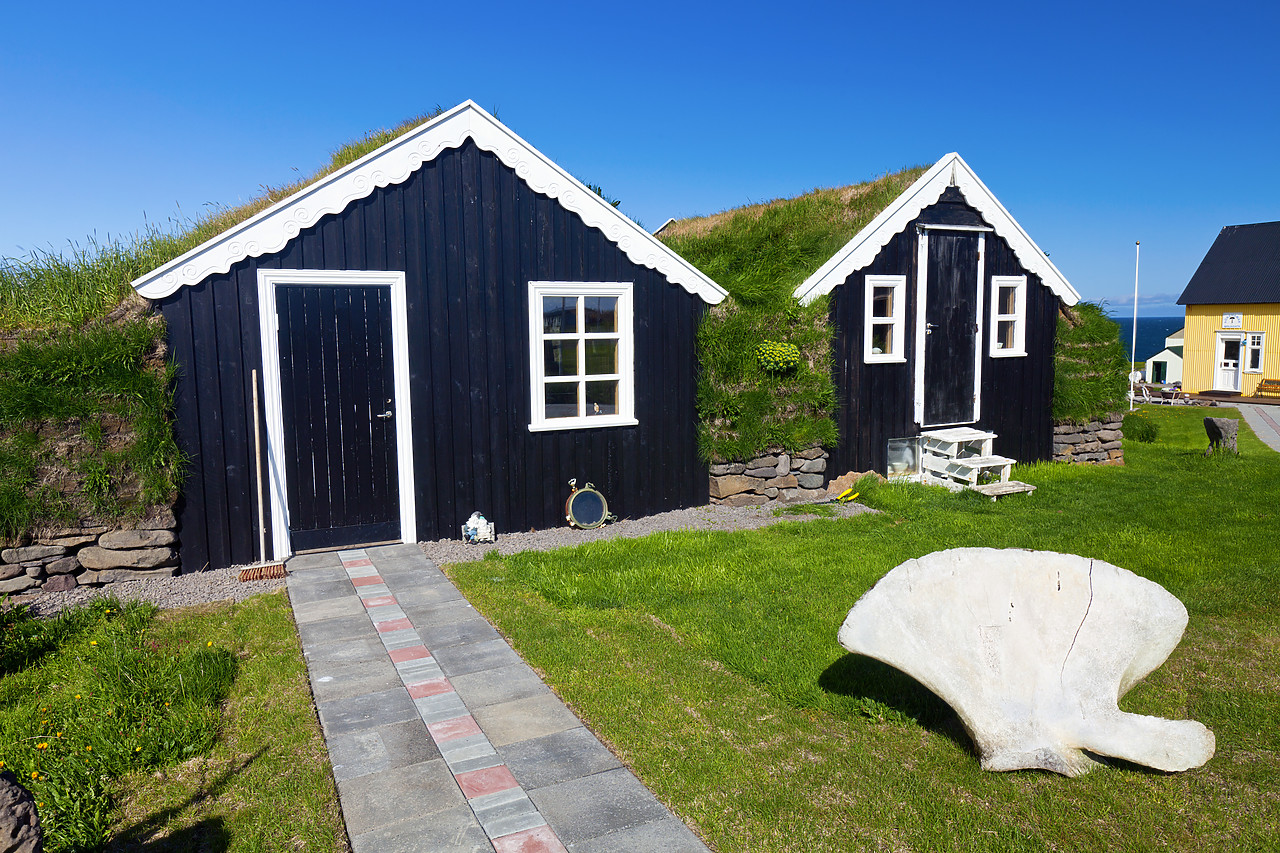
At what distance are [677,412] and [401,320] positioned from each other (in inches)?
144

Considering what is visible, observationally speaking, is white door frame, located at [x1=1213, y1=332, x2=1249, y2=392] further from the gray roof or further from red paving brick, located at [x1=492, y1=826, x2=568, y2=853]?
red paving brick, located at [x1=492, y1=826, x2=568, y2=853]

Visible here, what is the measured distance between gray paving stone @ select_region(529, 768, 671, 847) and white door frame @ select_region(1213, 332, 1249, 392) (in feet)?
124

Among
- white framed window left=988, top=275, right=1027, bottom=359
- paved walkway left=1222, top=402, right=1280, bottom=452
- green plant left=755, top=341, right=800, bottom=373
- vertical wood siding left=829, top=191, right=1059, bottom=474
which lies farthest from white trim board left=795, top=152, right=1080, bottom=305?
paved walkway left=1222, top=402, right=1280, bottom=452

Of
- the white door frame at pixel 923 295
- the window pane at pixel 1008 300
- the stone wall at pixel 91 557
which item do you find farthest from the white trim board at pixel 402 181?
the window pane at pixel 1008 300

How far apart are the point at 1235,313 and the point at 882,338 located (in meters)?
29.2

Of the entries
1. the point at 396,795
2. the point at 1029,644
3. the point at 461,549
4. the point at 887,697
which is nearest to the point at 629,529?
the point at 461,549

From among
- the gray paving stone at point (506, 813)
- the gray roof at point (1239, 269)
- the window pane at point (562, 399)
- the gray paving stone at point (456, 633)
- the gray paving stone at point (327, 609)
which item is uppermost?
the gray roof at point (1239, 269)

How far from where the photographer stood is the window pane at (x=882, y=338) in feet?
38.7

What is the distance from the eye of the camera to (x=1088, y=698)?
156 inches

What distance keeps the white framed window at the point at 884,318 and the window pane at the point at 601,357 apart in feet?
13.0

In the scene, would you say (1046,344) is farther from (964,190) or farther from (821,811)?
(821,811)

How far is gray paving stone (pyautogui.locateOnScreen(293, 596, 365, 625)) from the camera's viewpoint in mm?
6438

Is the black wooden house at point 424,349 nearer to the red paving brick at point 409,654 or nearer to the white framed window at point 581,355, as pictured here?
the white framed window at point 581,355

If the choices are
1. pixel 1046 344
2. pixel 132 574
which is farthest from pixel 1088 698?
pixel 1046 344
